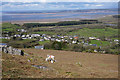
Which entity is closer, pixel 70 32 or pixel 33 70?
pixel 33 70

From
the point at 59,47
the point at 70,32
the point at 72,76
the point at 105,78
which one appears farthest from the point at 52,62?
the point at 70,32

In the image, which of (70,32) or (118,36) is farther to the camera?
(70,32)

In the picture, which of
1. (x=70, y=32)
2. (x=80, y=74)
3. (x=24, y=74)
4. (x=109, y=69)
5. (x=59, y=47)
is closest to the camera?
(x=24, y=74)

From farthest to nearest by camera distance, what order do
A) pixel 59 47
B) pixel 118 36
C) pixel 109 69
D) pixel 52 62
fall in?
pixel 118 36, pixel 59 47, pixel 52 62, pixel 109 69

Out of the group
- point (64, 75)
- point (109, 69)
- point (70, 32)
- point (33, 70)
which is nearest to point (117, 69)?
point (109, 69)

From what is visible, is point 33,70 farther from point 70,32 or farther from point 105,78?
point 70,32

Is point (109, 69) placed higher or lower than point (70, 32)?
lower

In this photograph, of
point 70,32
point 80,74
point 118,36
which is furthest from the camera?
point 70,32

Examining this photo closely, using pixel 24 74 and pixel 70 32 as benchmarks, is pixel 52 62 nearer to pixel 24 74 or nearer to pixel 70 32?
pixel 24 74

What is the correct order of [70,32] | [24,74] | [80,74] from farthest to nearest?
[70,32]
[80,74]
[24,74]
